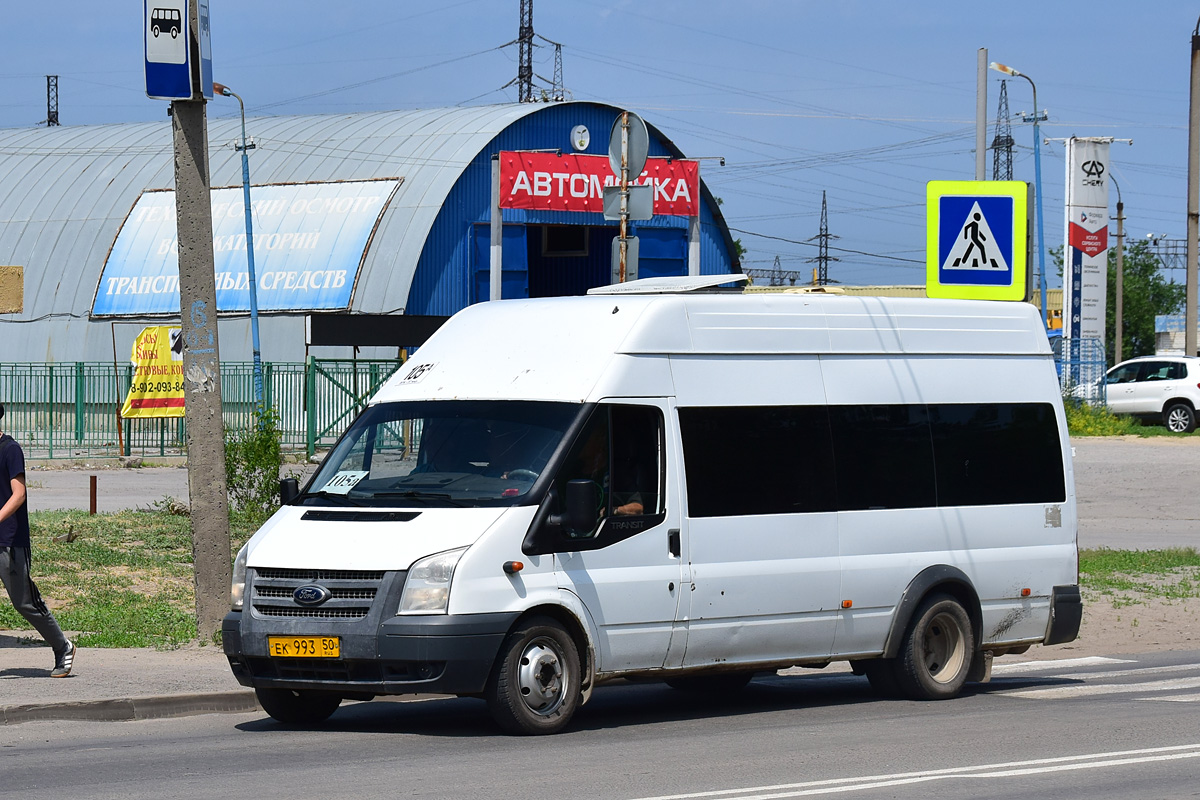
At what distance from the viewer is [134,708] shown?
10.3 meters

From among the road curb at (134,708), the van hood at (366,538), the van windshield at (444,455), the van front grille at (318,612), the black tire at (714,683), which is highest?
the van windshield at (444,455)

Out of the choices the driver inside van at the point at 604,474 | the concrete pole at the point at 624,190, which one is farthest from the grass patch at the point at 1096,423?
the driver inside van at the point at 604,474

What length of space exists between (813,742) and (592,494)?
6.13ft

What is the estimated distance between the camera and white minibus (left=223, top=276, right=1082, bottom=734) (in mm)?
9289

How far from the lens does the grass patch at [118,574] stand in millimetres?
13648

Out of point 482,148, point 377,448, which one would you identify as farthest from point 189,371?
point 482,148

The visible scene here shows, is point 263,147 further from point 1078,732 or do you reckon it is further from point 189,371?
point 1078,732

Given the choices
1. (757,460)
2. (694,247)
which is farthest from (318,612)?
(694,247)

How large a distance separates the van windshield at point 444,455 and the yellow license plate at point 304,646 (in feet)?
2.92

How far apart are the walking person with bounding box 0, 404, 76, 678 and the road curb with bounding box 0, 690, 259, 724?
92cm

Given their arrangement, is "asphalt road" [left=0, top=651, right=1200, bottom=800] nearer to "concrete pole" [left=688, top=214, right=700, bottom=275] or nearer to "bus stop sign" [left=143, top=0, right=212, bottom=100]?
"bus stop sign" [left=143, top=0, right=212, bottom=100]

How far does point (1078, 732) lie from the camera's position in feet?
32.7

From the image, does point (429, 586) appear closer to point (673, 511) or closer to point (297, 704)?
point (297, 704)

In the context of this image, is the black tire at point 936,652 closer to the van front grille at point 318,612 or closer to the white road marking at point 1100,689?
the white road marking at point 1100,689
